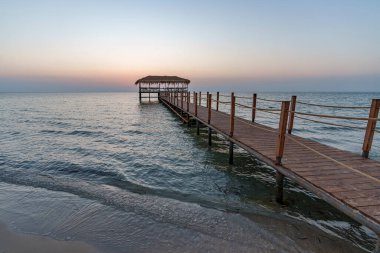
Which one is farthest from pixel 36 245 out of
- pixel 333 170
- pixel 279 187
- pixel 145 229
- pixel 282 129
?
pixel 333 170

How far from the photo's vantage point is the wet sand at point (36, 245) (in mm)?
3713

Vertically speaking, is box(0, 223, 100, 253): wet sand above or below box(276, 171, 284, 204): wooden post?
below

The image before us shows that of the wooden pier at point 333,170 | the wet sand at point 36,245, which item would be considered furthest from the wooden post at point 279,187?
the wet sand at point 36,245

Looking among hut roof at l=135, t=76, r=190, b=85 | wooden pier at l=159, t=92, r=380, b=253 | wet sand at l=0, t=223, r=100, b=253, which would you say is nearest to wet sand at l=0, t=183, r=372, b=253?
wet sand at l=0, t=223, r=100, b=253

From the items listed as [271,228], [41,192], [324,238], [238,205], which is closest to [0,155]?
[41,192]

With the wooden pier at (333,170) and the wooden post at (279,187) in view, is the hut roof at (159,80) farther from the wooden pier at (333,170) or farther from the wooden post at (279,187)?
the wooden post at (279,187)

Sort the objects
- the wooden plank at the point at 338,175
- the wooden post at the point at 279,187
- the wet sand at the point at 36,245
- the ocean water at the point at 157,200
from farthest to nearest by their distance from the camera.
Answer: the wooden post at the point at 279,187
the ocean water at the point at 157,200
the wet sand at the point at 36,245
the wooden plank at the point at 338,175

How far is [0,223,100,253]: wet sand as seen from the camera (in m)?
3.71

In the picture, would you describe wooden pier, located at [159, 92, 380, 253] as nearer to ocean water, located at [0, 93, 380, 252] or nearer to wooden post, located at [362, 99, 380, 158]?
wooden post, located at [362, 99, 380, 158]

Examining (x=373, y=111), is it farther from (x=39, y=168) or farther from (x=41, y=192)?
(x=39, y=168)

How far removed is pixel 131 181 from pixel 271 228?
13.4 feet

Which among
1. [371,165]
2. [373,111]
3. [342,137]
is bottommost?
[342,137]

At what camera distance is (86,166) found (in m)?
8.32

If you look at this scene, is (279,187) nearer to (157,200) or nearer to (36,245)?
(157,200)
